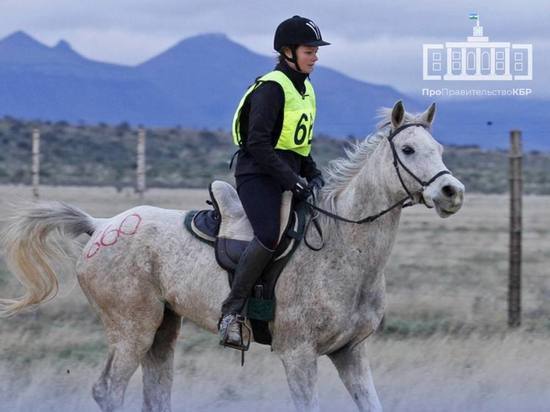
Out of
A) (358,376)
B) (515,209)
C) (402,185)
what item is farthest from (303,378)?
(515,209)

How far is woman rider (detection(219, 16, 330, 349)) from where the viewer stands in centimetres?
642

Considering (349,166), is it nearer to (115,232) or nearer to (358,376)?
(358,376)

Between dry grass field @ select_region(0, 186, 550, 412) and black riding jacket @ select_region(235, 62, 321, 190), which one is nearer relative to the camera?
black riding jacket @ select_region(235, 62, 321, 190)

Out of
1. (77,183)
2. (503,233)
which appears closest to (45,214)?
(503,233)

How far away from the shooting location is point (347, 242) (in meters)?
6.50

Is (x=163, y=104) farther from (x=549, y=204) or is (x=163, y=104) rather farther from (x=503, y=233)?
(x=503, y=233)

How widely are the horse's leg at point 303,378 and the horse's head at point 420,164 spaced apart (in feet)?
3.48

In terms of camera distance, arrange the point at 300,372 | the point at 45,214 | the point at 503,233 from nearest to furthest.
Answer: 1. the point at 300,372
2. the point at 45,214
3. the point at 503,233

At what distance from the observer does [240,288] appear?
6.47m

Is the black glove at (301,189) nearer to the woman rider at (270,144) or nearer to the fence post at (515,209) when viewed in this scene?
the woman rider at (270,144)

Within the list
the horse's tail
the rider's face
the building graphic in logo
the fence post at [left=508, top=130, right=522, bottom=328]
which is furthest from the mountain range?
the rider's face

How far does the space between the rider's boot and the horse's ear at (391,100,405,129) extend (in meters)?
1.00

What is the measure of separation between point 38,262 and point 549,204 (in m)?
26.5

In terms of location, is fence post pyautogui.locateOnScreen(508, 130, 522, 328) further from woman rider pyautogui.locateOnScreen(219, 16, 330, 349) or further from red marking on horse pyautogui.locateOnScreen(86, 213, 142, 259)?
red marking on horse pyautogui.locateOnScreen(86, 213, 142, 259)
